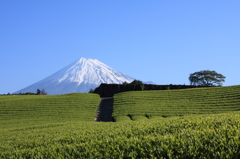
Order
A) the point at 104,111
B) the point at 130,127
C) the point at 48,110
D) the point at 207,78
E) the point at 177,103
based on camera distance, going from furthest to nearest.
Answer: the point at 207,78 < the point at 104,111 < the point at 48,110 < the point at 177,103 < the point at 130,127

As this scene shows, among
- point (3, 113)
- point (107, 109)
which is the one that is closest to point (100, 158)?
point (107, 109)

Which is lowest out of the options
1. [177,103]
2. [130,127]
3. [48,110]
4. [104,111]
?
[130,127]

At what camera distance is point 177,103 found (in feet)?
116

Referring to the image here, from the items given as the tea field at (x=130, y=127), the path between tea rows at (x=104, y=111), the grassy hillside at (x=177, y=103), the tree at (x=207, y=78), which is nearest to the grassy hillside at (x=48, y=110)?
the tea field at (x=130, y=127)

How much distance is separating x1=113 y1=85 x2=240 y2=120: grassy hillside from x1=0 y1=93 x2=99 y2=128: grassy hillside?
4383 millimetres

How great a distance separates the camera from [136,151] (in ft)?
26.5

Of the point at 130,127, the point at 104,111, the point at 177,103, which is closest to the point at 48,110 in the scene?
the point at 104,111

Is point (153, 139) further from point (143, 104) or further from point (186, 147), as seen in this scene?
point (143, 104)

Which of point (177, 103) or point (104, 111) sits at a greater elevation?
point (177, 103)

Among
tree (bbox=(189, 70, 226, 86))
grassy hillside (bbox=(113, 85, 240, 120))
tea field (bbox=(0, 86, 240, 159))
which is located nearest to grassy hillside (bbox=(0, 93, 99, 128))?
tea field (bbox=(0, 86, 240, 159))

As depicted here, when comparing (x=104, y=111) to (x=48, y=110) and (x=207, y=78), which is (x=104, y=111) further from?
(x=207, y=78)

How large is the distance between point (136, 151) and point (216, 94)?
3374 centimetres

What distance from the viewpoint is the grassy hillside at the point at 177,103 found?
31156mm

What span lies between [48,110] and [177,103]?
1888 cm
